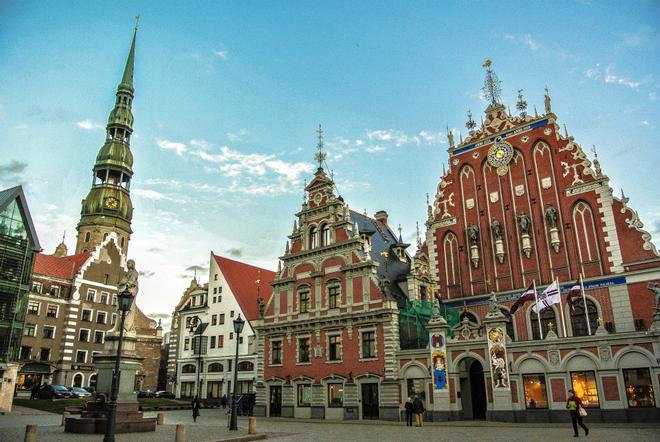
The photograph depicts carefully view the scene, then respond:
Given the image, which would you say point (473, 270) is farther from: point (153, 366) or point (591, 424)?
point (153, 366)

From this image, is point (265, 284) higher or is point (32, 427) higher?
point (265, 284)

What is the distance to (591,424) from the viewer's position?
24703mm

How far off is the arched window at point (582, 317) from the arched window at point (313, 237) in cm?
1813

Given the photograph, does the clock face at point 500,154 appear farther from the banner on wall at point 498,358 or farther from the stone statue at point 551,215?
the banner on wall at point 498,358

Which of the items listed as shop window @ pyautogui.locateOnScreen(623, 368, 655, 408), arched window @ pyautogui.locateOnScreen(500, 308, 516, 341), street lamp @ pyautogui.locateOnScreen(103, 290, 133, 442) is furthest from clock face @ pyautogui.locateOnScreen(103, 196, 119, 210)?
shop window @ pyautogui.locateOnScreen(623, 368, 655, 408)

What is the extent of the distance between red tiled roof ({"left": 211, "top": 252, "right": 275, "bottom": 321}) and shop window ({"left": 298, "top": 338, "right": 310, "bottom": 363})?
47.9ft

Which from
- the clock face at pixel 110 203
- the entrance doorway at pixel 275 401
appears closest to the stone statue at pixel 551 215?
the entrance doorway at pixel 275 401

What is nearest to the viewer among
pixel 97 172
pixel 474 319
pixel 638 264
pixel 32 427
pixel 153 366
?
pixel 32 427

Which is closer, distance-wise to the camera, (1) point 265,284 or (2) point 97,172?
(1) point 265,284

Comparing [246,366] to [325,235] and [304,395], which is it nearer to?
[304,395]

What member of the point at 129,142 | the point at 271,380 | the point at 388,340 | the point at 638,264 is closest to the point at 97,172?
the point at 129,142

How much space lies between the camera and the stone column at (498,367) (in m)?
27.4

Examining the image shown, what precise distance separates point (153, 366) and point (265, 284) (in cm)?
2136

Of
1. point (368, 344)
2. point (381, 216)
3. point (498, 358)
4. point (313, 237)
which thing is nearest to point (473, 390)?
point (498, 358)
